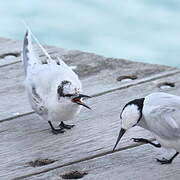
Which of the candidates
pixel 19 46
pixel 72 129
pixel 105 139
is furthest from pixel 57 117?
pixel 19 46

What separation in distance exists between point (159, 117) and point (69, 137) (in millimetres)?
718

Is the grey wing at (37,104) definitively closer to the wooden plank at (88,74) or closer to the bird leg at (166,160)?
the wooden plank at (88,74)

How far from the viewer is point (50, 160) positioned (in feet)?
13.0

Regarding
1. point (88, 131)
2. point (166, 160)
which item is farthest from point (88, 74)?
point (166, 160)

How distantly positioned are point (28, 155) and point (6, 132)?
43 cm

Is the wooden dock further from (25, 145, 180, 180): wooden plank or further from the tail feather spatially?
the tail feather

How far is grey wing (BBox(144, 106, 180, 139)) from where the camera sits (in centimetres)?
367

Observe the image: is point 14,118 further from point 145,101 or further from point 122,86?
point 145,101

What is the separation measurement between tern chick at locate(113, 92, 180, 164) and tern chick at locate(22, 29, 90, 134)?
0.52m

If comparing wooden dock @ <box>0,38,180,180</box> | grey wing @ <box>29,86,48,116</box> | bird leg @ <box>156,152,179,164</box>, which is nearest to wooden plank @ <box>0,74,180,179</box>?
wooden dock @ <box>0,38,180,180</box>

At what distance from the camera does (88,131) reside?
169 inches

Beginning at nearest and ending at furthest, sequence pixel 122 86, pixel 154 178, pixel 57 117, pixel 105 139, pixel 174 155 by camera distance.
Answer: pixel 154 178
pixel 174 155
pixel 105 139
pixel 57 117
pixel 122 86

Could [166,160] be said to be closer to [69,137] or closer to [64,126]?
[69,137]

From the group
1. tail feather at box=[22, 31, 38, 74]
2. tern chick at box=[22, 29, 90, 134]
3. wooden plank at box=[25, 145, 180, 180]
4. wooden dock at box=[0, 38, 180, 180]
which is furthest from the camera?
tail feather at box=[22, 31, 38, 74]
